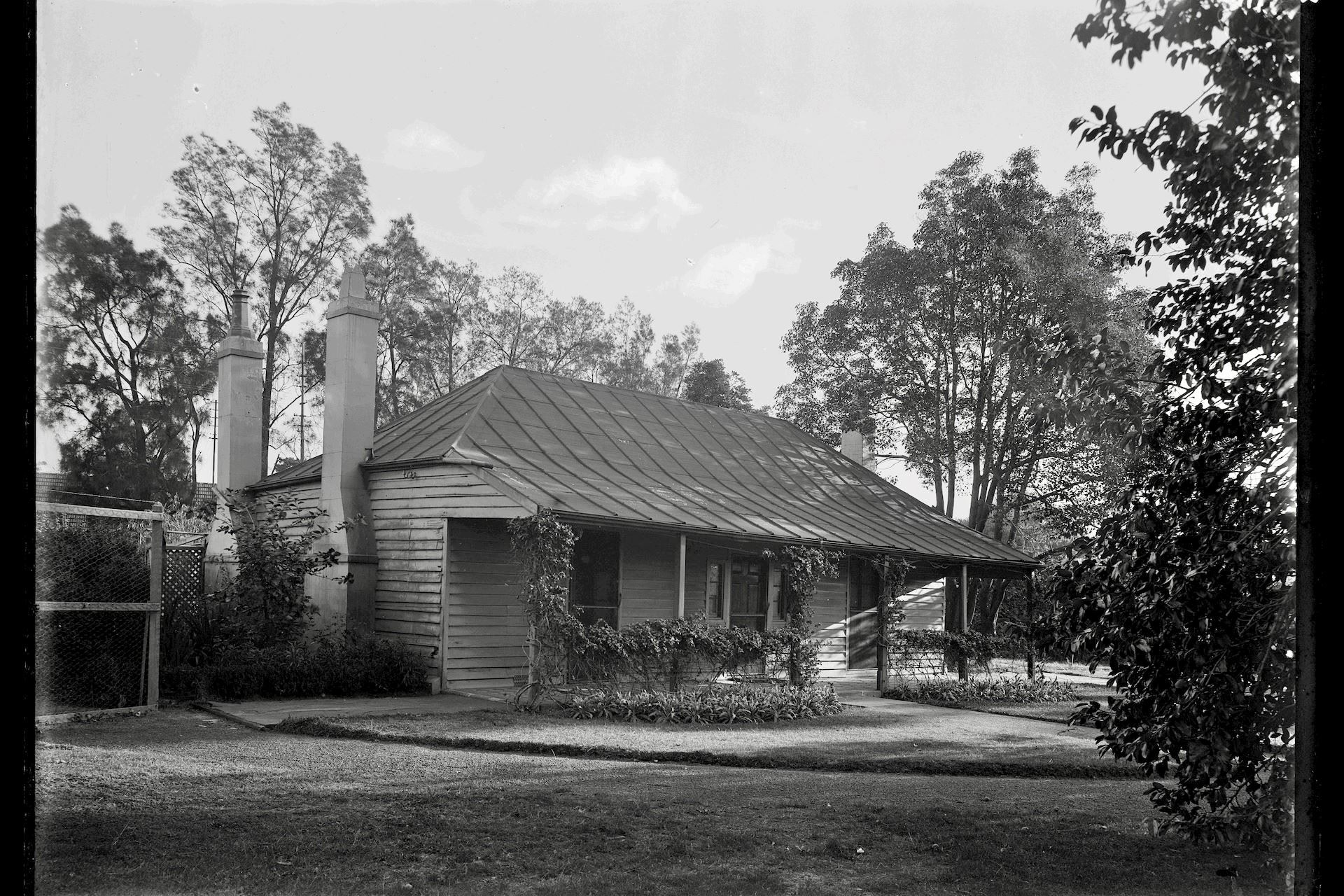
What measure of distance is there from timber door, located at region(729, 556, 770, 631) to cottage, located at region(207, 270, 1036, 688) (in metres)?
0.03

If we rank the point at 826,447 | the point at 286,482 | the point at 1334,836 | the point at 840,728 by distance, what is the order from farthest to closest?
the point at 826,447 < the point at 286,482 < the point at 840,728 < the point at 1334,836

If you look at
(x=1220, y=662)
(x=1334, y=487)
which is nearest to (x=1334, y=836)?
(x=1334, y=487)

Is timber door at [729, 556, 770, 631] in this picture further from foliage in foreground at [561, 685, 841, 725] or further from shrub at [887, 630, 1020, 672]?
foliage in foreground at [561, 685, 841, 725]

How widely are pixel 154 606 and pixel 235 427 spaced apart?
6899 millimetres

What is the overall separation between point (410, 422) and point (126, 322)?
12674mm

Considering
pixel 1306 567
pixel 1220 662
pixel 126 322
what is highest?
pixel 126 322

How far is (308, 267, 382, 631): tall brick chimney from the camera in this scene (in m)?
14.7

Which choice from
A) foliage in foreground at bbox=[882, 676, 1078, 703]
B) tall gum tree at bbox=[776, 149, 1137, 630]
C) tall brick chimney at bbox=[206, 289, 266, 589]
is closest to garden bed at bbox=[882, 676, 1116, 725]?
foliage in foreground at bbox=[882, 676, 1078, 703]

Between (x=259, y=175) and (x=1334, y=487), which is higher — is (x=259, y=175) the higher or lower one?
the higher one

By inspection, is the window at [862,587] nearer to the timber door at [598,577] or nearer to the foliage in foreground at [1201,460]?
the timber door at [598,577]

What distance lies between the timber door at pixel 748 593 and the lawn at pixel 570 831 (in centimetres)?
963

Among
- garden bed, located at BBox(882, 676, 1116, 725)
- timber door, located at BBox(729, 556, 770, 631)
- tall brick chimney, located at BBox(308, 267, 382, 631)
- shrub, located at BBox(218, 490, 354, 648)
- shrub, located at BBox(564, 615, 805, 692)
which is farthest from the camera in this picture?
timber door, located at BBox(729, 556, 770, 631)

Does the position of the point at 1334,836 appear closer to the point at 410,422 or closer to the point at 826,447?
the point at 410,422

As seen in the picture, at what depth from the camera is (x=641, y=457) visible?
17625 mm
